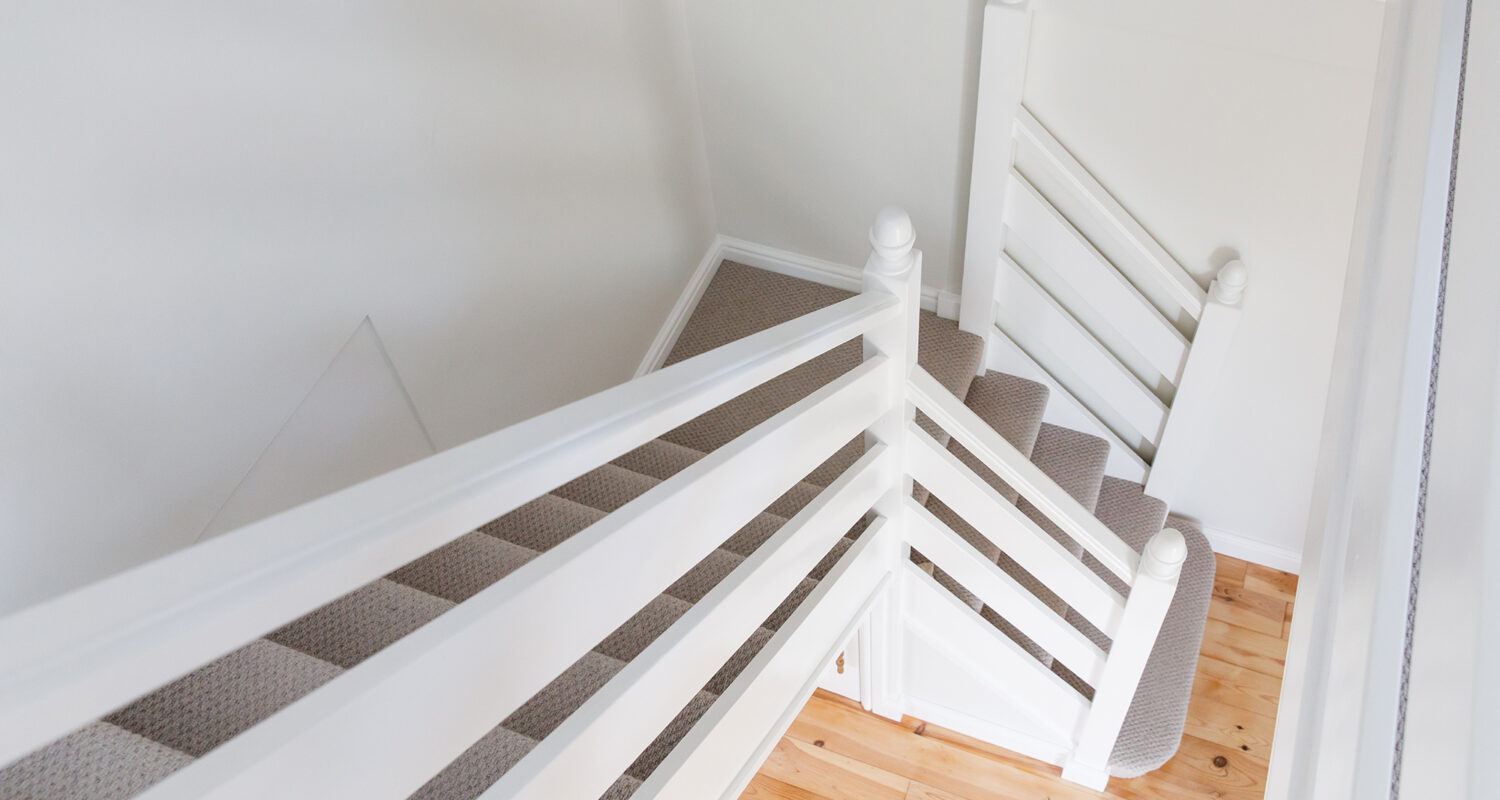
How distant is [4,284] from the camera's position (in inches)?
44.9

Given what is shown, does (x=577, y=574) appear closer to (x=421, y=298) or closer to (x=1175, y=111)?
(x=421, y=298)

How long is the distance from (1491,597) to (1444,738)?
0.06 m

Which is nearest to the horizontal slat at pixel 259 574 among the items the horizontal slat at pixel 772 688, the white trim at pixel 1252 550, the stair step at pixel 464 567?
the horizontal slat at pixel 772 688

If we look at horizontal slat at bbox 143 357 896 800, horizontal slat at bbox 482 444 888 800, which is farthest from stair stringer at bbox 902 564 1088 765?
horizontal slat at bbox 143 357 896 800

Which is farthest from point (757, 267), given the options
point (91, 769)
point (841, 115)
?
point (91, 769)

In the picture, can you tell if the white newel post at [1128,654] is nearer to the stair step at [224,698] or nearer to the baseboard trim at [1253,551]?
the baseboard trim at [1253,551]

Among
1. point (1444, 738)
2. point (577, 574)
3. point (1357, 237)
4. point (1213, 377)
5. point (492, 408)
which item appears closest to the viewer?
point (1444, 738)

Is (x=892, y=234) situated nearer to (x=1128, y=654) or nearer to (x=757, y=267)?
(x=1128, y=654)

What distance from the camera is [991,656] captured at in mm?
2428

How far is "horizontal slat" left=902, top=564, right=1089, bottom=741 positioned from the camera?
2.34m

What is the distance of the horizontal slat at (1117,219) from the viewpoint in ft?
7.86

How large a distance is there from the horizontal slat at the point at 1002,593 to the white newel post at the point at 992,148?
75cm

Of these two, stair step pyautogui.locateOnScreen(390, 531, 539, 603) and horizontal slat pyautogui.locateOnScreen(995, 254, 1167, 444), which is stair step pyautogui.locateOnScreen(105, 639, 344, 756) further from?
horizontal slat pyautogui.locateOnScreen(995, 254, 1167, 444)

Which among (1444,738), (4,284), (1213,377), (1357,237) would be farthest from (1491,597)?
(1213,377)
